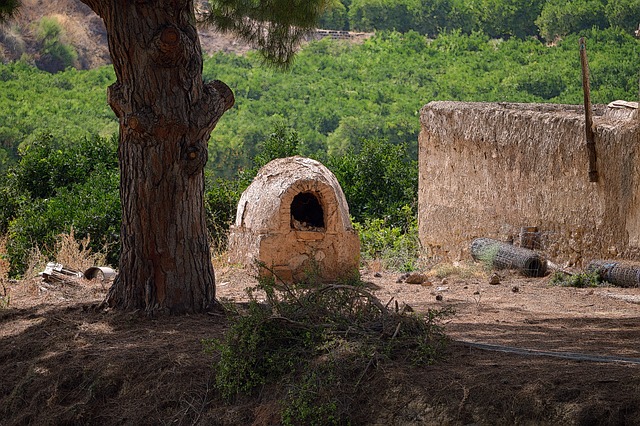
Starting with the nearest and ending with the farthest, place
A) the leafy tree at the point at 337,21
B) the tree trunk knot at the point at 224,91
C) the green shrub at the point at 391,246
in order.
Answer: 1. the tree trunk knot at the point at 224,91
2. the green shrub at the point at 391,246
3. the leafy tree at the point at 337,21

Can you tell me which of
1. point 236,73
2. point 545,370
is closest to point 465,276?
point 545,370

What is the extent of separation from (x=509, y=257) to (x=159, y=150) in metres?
4.58

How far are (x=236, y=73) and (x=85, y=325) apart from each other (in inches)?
1192

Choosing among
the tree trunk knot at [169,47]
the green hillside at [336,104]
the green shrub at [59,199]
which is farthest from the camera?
the green hillside at [336,104]

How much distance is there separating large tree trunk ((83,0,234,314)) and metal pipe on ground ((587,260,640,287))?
13.2 feet

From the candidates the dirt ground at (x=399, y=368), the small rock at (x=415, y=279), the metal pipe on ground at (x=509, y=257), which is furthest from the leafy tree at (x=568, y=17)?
the dirt ground at (x=399, y=368)

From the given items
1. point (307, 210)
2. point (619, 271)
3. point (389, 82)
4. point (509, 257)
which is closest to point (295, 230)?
point (307, 210)

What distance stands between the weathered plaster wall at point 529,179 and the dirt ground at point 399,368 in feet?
2.75

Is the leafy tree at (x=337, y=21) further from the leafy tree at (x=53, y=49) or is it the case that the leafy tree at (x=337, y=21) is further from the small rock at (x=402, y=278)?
the small rock at (x=402, y=278)

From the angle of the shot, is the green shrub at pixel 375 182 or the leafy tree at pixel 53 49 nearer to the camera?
the green shrub at pixel 375 182

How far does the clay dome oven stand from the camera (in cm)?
1068

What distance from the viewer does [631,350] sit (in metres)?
6.32

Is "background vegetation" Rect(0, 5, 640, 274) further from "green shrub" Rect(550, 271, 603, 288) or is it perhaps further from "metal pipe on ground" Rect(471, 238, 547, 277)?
"green shrub" Rect(550, 271, 603, 288)

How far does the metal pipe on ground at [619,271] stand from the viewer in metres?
9.27
